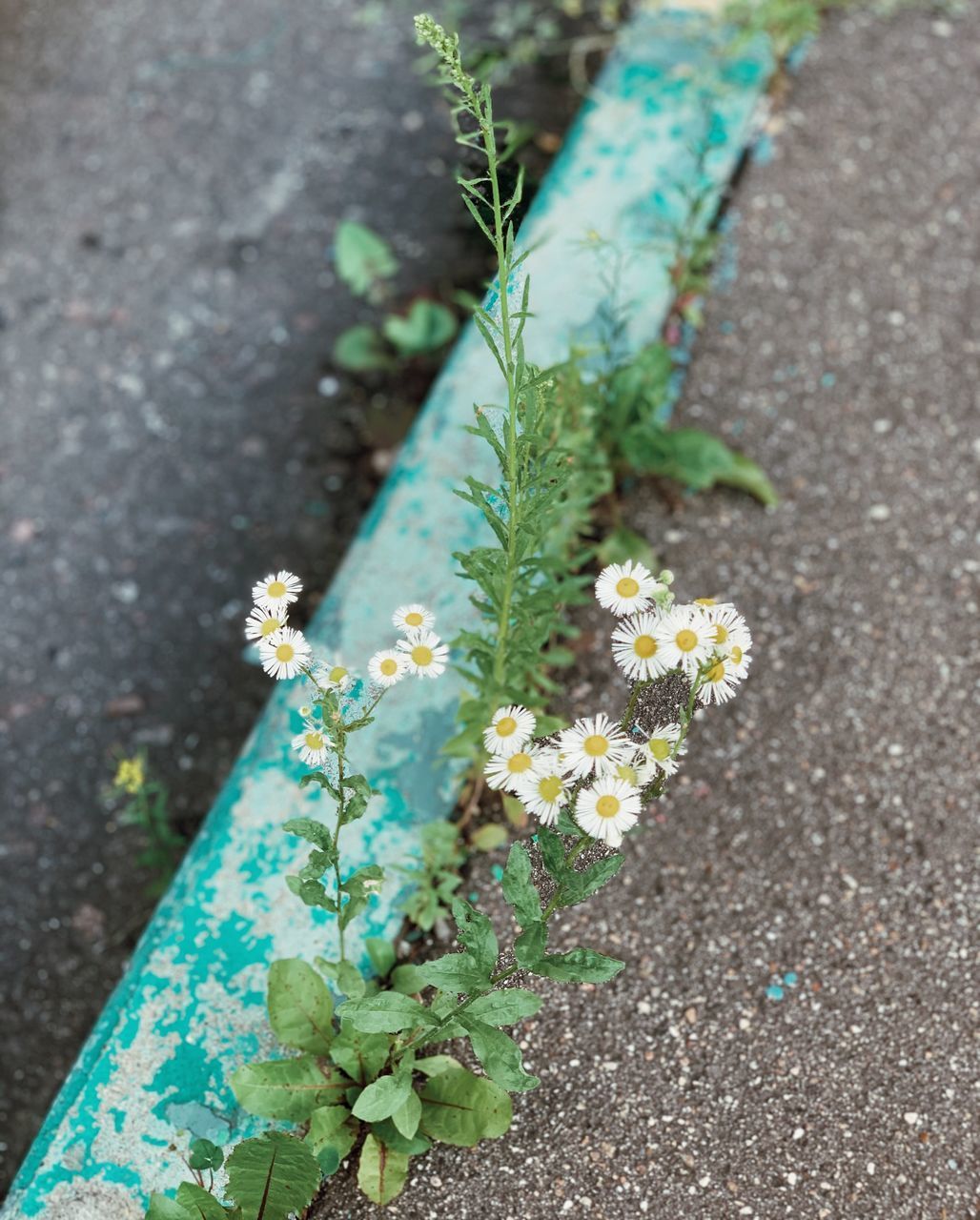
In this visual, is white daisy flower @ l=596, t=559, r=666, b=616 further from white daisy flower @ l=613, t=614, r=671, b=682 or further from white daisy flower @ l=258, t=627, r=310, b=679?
white daisy flower @ l=258, t=627, r=310, b=679

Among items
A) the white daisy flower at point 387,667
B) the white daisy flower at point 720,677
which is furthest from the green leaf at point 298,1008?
the white daisy flower at point 720,677

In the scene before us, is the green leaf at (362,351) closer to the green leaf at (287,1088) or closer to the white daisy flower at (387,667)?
the white daisy flower at (387,667)

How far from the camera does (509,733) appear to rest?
1.44 metres

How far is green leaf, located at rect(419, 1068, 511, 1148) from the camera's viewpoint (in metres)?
1.64

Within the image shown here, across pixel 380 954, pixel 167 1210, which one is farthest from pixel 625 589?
pixel 167 1210

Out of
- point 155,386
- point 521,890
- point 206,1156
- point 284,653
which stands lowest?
point 206,1156

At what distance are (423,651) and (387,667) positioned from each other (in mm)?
54

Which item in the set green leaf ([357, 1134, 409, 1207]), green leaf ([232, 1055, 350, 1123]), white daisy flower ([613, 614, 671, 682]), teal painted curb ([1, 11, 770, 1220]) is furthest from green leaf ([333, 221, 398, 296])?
green leaf ([357, 1134, 409, 1207])

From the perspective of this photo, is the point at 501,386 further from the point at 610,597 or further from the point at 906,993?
the point at 906,993

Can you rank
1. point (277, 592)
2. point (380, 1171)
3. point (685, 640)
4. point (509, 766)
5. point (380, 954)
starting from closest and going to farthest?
point (685, 640) → point (509, 766) → point (277, 592) → point (380, 1171) → point (380, 954)

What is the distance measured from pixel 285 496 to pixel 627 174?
3.69 feet

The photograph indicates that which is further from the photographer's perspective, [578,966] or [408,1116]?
[408,1116]

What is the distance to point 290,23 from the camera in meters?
3.54

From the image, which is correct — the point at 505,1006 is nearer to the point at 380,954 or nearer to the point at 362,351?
the point at 380,954
